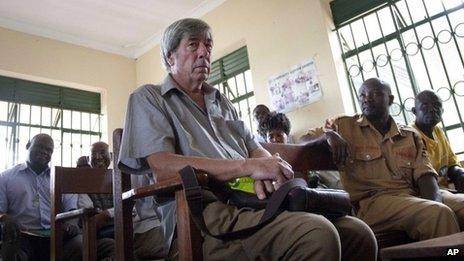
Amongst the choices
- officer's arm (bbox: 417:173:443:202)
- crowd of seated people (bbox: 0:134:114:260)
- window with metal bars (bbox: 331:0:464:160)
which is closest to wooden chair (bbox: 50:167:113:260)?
crowd of seated people (bbox: 0:134:114:260)

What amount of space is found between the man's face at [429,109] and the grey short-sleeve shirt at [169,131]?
1.68 m

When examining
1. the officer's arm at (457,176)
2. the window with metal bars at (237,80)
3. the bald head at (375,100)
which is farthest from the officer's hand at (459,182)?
the window with metal bars at (237,80)

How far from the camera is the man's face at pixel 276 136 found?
9.72 feet

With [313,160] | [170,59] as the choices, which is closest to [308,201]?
[170,59]

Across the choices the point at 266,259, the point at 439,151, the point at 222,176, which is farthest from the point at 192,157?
the point at 439,151

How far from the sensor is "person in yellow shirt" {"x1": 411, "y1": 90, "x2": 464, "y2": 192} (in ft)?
8.29

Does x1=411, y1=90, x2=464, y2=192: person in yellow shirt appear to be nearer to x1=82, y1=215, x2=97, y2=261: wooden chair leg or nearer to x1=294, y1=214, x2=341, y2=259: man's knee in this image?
x1=294, y1=214, x2=341, y2=259: man's knee

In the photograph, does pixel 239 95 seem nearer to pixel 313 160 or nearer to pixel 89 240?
pixel 313 160

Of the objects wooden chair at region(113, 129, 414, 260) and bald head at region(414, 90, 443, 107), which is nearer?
wooden chair at region(113, 129, 414, 260)

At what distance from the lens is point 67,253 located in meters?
2.25

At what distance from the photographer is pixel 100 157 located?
313cm

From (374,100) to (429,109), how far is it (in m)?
0.60

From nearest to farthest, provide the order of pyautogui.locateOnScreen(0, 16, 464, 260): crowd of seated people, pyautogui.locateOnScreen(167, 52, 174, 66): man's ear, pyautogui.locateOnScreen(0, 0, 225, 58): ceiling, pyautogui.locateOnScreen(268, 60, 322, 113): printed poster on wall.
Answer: pyautogui.locateOnScreen(0, 16, 464, 260): crowd of seated people, pyautogui.locateOnScreen(167, 52, 174, 66): man's ear, pyautogui.locateOnScreen(268, 60, 322, 113): printed poster on wall, pyautogui.locateOnScreen(0, 0, 225, 58): ceiling

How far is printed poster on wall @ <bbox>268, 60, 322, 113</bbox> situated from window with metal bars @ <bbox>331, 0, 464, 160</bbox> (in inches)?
12.2
